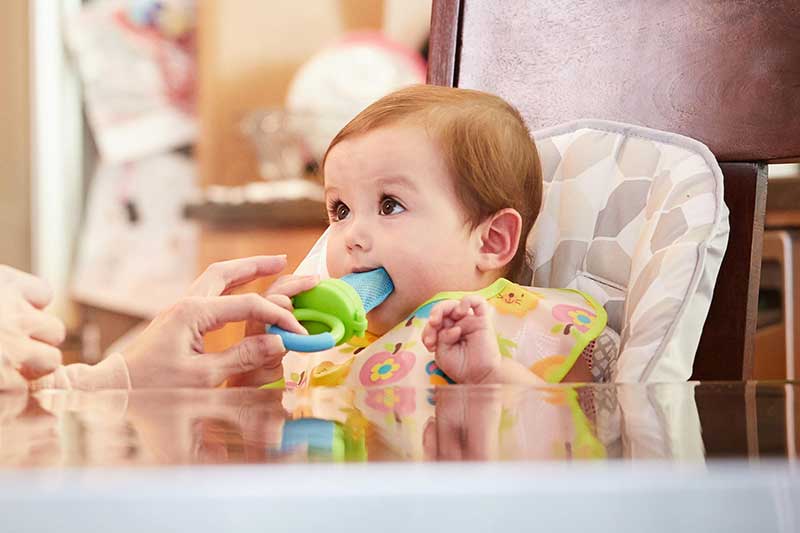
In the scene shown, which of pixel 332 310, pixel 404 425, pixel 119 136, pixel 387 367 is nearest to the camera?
pixel 404 425

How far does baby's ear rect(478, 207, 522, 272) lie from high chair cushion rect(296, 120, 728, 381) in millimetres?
69

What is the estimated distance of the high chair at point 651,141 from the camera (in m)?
1.01

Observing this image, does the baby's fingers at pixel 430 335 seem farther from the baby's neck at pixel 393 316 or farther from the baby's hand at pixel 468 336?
the baby's neck at pixel 393 316

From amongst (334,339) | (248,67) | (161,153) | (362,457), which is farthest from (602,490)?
(161,153)

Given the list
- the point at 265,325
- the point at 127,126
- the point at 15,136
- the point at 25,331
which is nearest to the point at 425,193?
the point at 265,325

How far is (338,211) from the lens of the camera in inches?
45.9

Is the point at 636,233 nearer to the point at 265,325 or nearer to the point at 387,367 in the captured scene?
the point at 387,367

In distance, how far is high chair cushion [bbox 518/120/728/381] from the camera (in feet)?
3.18

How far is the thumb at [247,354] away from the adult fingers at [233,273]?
0.35ft

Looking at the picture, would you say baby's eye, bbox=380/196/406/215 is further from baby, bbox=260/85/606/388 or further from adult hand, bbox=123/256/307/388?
adult hand, bbox=123/256/307/388

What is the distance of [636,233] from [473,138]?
0.21 m

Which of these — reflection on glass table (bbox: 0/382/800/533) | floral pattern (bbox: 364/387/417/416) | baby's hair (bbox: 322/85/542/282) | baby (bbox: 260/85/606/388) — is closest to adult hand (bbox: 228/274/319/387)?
baby (bbox: 260/85/606/388)


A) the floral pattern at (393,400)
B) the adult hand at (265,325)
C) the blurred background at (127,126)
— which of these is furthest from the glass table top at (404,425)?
the blurred background at (127,126)

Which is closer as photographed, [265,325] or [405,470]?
[405,470]
